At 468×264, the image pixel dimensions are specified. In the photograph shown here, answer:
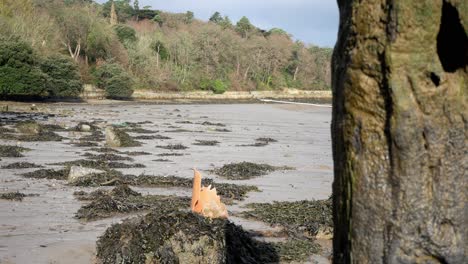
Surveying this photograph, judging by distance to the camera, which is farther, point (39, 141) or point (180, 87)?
point (180, 87)

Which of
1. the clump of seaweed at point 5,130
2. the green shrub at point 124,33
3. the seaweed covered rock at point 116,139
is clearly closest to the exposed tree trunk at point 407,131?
the seaweed covered rock at point 116,139

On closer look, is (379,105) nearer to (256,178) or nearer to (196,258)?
(196,258)

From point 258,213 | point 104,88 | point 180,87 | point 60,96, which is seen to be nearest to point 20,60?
point 60,96

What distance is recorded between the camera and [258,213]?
12.4 m

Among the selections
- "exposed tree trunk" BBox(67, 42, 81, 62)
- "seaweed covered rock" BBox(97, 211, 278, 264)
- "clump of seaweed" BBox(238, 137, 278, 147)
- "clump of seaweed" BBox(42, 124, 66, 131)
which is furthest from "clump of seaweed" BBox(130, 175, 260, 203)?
"exposed tree trunk" BBox(67, 42, 81, 62)

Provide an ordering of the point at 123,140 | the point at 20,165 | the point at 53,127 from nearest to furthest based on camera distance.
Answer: the point at 20,165
the point at 123,140
the point at 53,127

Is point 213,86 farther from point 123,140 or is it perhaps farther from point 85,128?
point 123,140

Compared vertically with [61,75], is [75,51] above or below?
above

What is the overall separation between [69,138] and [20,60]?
2650cm

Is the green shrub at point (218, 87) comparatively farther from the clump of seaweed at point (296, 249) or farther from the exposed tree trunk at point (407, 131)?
the exposed tree trunk at point (407, 131)

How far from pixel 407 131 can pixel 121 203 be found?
9971mm

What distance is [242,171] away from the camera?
1867 cm

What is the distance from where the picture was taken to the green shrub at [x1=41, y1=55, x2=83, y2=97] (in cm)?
5588

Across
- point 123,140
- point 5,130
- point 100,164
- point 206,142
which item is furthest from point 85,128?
point 100,164
